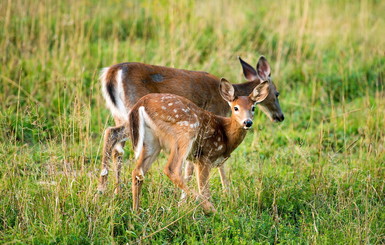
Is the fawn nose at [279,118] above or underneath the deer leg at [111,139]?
underneath

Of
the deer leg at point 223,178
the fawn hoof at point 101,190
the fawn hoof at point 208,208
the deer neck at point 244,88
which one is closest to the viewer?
the fawn hoof at point 101,190

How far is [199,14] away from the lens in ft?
33.0

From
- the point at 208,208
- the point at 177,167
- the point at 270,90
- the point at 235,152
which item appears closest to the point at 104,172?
the point at 177,167

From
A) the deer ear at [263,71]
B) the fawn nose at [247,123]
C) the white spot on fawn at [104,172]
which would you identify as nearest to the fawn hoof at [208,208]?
the fawn nose at [247,123]

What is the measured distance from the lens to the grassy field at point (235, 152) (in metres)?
4.37

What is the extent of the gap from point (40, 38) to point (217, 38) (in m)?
2.77

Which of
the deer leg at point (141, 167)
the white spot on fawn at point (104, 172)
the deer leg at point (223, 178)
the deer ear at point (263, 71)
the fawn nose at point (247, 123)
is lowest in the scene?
the deer leg at point (223, 178)

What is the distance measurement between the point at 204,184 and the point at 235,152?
1.41m

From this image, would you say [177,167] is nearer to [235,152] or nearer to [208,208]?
[208,208]

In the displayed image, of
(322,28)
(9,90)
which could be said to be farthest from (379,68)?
(9,90)

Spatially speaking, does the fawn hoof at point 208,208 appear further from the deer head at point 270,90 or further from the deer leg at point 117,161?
the deer head at point 270,90

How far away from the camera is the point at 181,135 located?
16.3ft

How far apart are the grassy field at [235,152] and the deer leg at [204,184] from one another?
76 mm

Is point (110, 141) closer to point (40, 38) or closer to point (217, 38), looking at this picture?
point (40, 38)
